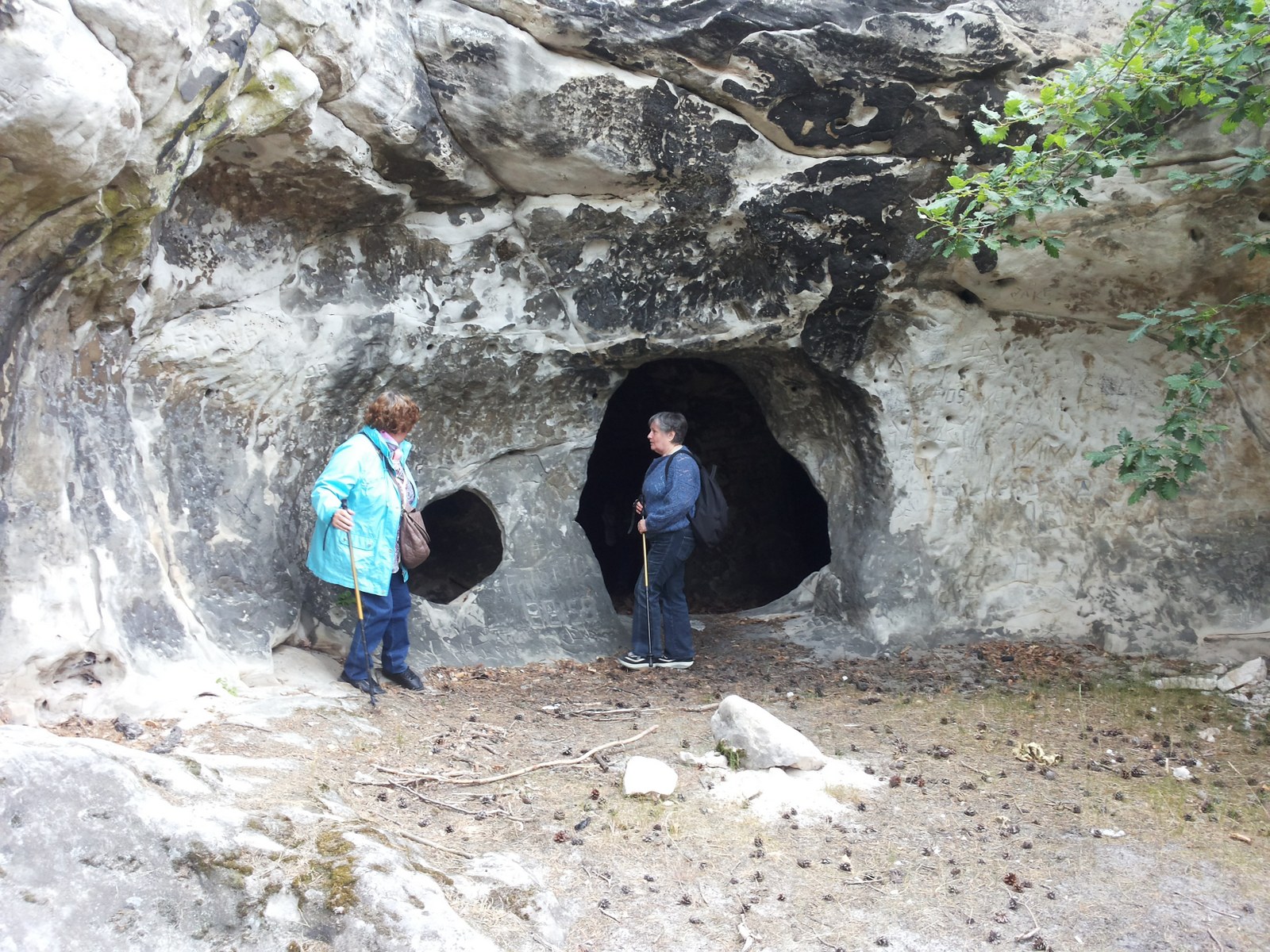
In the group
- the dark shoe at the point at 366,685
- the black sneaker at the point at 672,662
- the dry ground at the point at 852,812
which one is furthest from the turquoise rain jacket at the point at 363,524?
the black sneaker at the point at 672,662

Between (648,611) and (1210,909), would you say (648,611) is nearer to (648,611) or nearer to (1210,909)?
(648,611)

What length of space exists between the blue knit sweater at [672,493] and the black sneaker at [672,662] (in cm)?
75

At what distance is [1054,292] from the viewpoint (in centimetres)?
586

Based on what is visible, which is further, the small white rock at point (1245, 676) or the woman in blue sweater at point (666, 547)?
the woman in blue sweater at point (666, 547)

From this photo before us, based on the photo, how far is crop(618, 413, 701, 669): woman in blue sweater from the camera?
5.72m

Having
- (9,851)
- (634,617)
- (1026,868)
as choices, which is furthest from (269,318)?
(1026,868)

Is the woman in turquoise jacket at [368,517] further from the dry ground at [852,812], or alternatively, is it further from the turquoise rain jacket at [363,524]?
the dry ground at [852,812]

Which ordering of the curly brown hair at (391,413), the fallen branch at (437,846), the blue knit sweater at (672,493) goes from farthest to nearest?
the blue knit sweater at (672,493), the curly brown hair at (391,413), the fallen branch at (437,846)

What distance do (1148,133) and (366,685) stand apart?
13.8ft

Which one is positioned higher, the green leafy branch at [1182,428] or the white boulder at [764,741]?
the green leafy branch at [1182,428]

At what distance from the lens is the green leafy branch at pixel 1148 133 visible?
419 cm

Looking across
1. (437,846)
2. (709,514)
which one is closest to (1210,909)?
(437,846)

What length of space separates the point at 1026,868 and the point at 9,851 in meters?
2.83

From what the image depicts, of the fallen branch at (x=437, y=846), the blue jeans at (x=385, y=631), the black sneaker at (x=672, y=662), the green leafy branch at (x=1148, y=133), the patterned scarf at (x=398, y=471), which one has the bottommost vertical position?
the black sneaker at (x=672, y=662)
